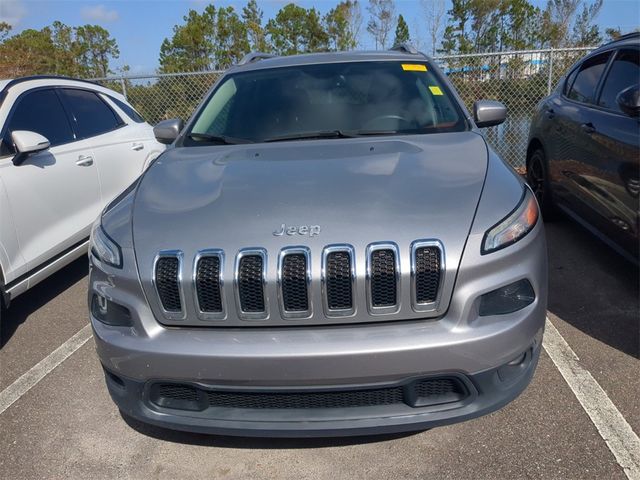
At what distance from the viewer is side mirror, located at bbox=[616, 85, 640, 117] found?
10.9ft

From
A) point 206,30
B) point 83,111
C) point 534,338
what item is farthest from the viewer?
point 206,30

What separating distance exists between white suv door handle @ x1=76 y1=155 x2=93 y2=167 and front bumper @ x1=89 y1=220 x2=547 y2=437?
8.88 feet

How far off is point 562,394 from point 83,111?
453 centimetres

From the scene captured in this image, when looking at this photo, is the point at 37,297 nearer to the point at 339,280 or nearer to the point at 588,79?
the point at 339,280

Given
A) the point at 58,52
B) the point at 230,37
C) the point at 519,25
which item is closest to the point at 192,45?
the point at 230,37

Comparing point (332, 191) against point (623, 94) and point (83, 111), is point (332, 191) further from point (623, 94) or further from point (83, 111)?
point (83, 111)

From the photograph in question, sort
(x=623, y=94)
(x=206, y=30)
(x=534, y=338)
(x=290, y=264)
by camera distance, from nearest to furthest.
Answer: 1. (x=290, y=264)
2. (x=534, y=338)
3. (x=623, y=94)
4. (x=206, y=30)

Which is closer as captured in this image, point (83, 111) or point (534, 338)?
point (534, 338)

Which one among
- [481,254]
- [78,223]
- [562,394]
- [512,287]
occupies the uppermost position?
[481,254]

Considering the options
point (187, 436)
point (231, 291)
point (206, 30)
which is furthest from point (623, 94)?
point (206, 30)

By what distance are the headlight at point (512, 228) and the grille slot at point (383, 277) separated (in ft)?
1.20

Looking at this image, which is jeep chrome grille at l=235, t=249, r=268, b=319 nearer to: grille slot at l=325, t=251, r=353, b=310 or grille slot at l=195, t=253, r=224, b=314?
grille slot at l=195, t=253, r=224, b=314

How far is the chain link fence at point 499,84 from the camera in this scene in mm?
8602

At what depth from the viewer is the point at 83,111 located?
5.01 metres
